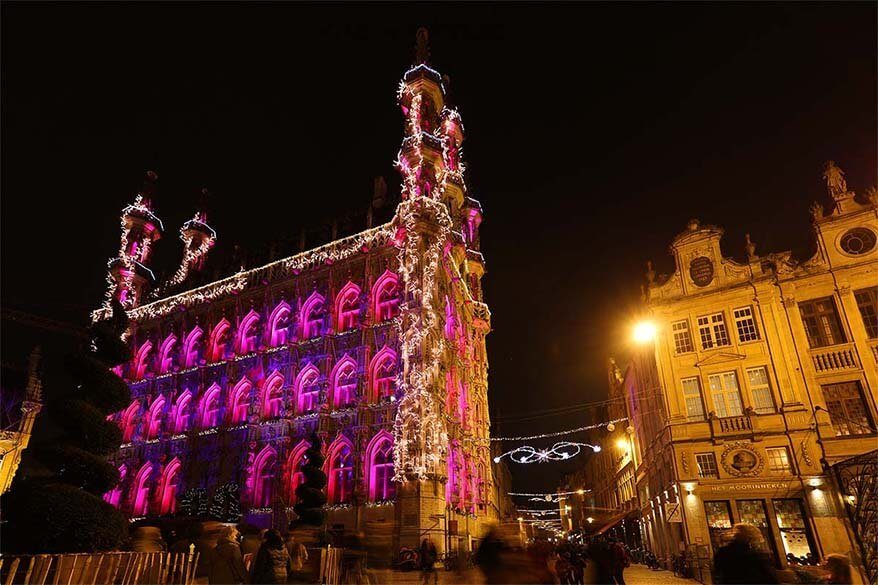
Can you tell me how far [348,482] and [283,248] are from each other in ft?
55.8

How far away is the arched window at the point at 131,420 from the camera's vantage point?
3519 cm

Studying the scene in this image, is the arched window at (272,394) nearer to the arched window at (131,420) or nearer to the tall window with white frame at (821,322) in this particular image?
the arched window at (131,420)

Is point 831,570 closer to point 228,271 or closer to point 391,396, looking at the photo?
point 391,396

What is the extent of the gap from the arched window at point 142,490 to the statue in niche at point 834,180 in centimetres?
4222

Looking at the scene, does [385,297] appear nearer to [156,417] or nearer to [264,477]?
[264,477]

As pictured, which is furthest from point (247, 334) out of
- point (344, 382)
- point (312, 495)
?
point (312, 495)

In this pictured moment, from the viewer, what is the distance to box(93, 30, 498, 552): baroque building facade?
25.0 m

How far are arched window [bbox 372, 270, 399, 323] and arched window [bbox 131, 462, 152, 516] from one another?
18.1m

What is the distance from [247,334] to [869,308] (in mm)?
34140

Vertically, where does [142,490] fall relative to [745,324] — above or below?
below

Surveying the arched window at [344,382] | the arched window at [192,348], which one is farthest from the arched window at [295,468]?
the arched window at [192,348]

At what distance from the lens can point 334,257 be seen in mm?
31391

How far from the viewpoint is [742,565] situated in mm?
5605

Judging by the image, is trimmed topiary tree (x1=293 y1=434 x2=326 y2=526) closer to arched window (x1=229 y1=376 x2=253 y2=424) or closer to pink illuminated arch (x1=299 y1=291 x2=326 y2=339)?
pink illuminated arch (x1=299 y1=291 x2=326 y2=339)
